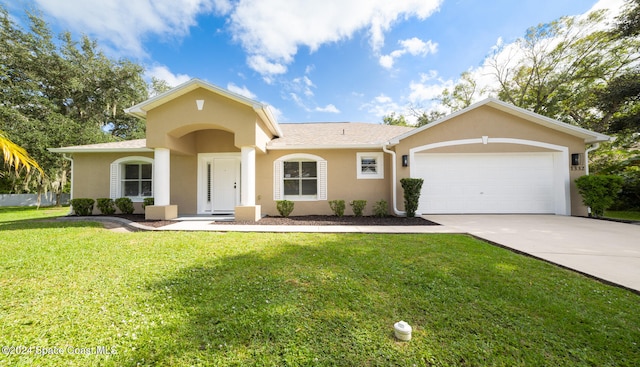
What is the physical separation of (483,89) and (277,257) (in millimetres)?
23699

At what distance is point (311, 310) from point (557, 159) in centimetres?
1107

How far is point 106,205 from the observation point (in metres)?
9.20

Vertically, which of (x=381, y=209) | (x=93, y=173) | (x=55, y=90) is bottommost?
(x=381, y=209)

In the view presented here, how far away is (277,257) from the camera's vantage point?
3955 mm

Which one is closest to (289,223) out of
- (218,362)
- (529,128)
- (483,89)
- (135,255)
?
(135,255)

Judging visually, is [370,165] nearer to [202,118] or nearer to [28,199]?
[202,118]

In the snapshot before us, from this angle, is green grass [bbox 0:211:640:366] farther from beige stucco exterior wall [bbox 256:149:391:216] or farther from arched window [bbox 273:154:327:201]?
arched window [bbox 273:154:327:201]

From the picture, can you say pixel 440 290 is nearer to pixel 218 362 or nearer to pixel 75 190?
pixel 218 362

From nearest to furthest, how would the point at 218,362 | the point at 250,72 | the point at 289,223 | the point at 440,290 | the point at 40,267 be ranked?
the point at 218,362 → the point at 440,290 → the point at 40,267 → the point at 289,223 → the point at 250,72

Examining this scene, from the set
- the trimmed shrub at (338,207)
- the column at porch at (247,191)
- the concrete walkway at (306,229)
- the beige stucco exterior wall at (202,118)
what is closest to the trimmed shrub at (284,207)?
the column at porch at (247,191)

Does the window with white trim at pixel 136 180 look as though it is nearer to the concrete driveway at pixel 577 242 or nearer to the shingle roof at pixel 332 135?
the shingle roof at pixel 332 135

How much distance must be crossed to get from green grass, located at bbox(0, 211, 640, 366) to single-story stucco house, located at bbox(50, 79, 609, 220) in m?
4.49

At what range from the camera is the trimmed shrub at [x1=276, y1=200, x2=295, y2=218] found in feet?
28.4

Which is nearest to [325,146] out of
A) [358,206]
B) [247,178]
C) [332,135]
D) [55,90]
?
[332,135]
